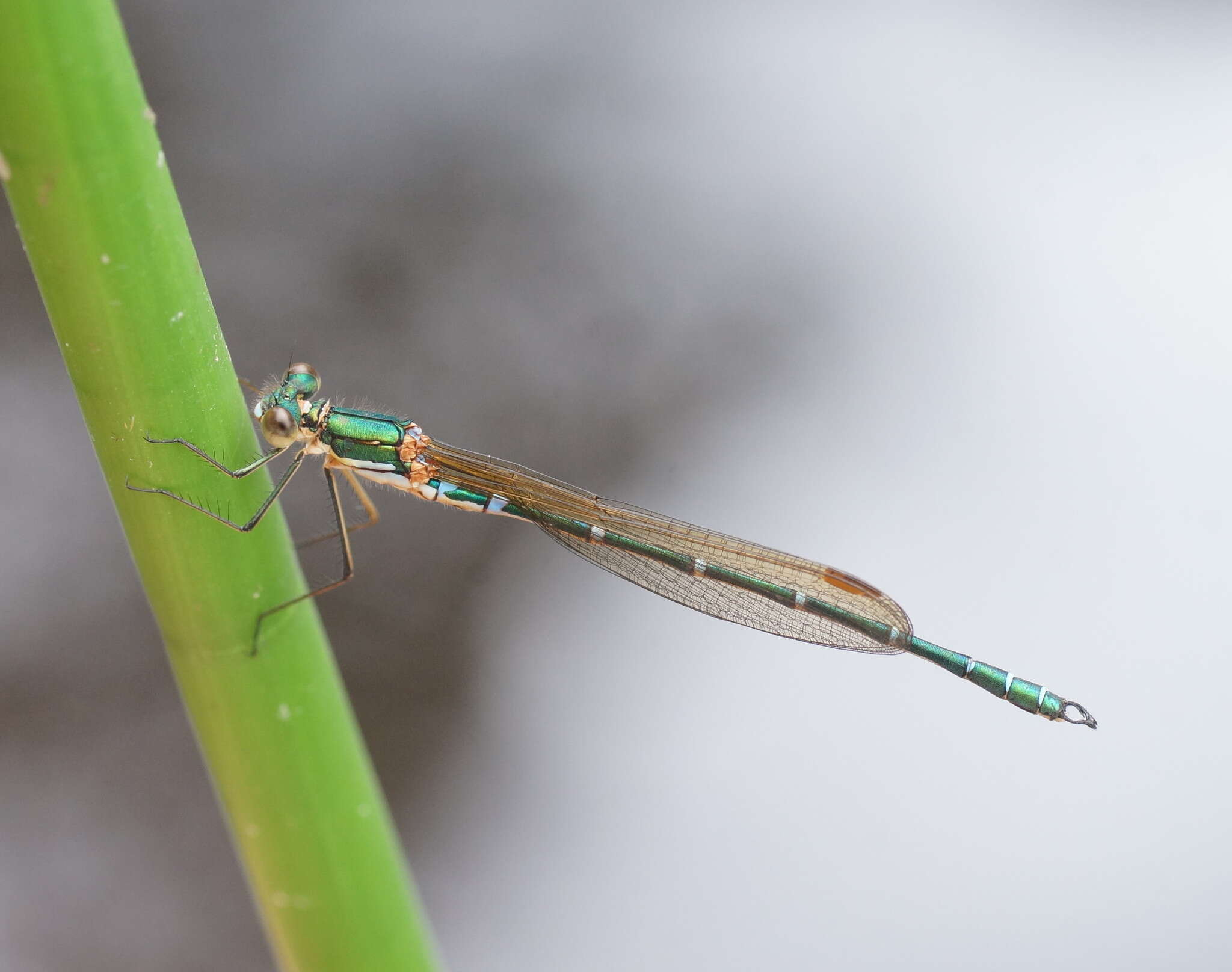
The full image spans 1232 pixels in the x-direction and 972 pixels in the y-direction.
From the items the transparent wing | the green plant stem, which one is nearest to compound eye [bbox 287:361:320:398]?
the transparent wing

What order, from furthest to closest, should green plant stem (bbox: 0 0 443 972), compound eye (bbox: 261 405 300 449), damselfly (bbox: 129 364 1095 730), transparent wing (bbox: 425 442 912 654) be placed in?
transparent wing (bbox: 425 442 912 654)
damselfly (bbox: 129 364 1095 730)
compound eye (bbox: 261 405 300 449)
green plant stem (bbox: 0 0 443 972)

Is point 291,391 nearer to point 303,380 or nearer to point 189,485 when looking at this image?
point 303,380

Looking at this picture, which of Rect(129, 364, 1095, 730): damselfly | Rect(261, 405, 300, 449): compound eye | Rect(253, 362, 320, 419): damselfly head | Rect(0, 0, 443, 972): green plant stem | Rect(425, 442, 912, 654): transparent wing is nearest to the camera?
Rect(0, 0, 443, 972): green plant stem

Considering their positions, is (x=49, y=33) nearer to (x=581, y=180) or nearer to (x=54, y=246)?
(x=54, y=246)

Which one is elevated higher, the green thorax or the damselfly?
the damselfly

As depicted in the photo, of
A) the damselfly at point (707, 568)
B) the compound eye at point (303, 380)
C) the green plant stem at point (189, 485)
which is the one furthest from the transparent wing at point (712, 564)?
the green plant stem at point (189, 485)

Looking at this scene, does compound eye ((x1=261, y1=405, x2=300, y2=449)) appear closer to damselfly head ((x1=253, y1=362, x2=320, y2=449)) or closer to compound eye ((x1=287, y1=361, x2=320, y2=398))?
damselfly head ((x1=253, y1=362, x2=320, y2=449))
